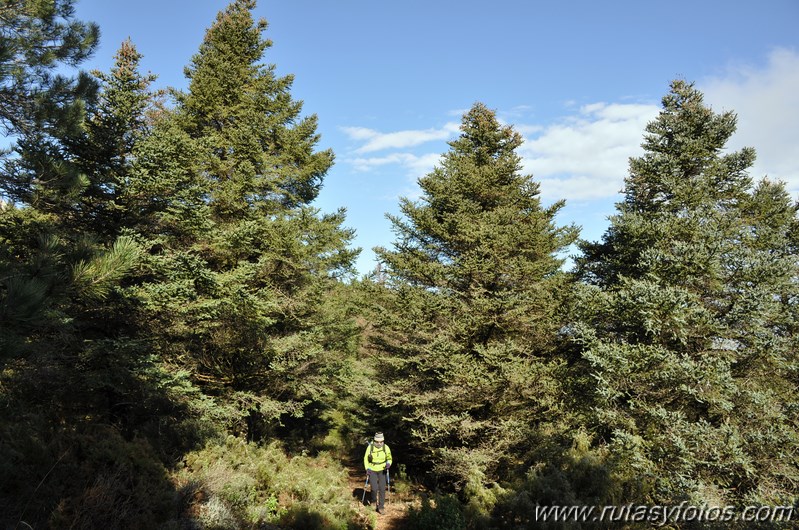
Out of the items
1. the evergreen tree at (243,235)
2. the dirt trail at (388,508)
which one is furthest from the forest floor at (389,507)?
the evergreen tree at (243,235)

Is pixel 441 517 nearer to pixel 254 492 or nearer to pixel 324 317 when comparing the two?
pixel 254 492

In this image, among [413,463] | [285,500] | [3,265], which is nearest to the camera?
[3,265]

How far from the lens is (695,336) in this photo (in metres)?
11.1

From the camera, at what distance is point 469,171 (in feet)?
46.2

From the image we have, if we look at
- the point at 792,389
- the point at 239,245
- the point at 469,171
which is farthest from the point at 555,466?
the point at 239,245

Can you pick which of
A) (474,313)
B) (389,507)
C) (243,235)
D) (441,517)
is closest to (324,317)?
(243,235)

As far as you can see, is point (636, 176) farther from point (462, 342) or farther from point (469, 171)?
point (462, 342)

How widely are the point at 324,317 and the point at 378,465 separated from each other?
5780mm

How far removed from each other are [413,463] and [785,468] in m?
11.8

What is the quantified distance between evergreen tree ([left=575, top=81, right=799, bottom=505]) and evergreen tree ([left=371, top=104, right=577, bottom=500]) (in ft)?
6.36

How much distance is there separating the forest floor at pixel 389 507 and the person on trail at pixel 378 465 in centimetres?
30

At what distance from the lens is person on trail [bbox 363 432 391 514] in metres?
10.7

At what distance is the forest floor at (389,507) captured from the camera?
9.91 metres

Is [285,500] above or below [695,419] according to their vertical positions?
below
